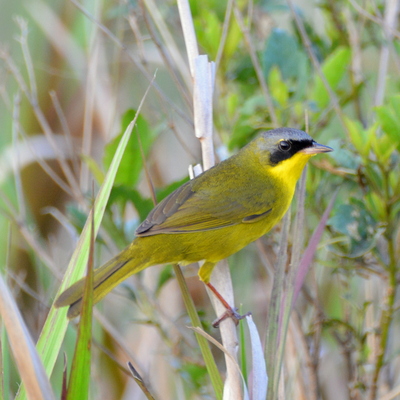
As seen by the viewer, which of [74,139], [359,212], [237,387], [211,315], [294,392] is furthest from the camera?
[74,139]

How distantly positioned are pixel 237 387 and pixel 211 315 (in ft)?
5.58

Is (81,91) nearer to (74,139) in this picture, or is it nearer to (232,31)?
(74,139)

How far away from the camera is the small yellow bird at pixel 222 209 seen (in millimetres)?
2236

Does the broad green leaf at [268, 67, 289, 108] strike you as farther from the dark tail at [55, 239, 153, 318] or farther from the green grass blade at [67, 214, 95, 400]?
the green grass blade at [67, 214, 95, 400]

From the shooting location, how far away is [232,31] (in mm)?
2717

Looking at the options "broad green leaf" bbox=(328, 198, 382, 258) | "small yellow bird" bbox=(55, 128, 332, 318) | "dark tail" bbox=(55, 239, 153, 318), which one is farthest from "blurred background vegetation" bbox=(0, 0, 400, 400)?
"dark tail" bbox=(55, 239, 153, 318)

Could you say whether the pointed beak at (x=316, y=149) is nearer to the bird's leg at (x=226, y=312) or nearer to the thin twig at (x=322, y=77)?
the thin twig at (x=322, y=77)

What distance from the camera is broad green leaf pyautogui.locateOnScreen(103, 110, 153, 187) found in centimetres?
237

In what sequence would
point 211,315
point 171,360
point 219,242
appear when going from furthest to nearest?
point 211,315 → point 171,360 → point 219,242

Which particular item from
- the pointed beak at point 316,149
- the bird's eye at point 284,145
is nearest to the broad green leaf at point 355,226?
the pointed beak at point 316,149

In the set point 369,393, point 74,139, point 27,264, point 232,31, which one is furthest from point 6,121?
point 369,393

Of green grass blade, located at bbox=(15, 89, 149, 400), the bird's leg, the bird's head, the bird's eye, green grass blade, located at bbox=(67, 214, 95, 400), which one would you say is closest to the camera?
green grass blade, located at bbox=(67, 214, 95, 400)

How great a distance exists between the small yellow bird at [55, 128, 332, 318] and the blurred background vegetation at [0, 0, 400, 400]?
11 centimetres

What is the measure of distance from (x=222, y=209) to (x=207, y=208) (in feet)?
0.25
